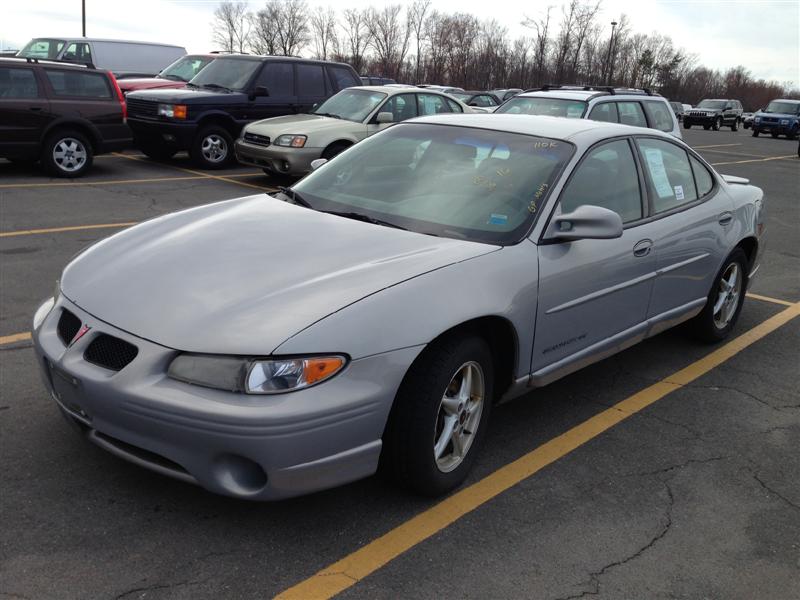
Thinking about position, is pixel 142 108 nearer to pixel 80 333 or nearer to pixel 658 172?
pixel 658 172

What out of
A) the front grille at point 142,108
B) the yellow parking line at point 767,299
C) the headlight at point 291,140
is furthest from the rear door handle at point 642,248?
the front grille at point 142,108

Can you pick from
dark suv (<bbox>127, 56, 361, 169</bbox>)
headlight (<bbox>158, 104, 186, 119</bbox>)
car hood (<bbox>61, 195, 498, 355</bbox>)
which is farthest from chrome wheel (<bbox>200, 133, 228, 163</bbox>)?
car hood (<bbox>61, 195, 498, 355</bbox>)

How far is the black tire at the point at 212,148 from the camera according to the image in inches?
495

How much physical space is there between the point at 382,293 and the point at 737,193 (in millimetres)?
3493

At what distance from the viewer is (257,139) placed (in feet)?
36.9

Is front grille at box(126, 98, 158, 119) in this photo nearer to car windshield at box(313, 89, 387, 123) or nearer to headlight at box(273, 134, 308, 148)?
car windshield at box(313, 89, 387, 123)

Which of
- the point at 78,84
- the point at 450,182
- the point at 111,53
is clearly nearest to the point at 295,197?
the point at 450,182

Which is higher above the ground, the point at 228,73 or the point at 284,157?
the point at 228,73

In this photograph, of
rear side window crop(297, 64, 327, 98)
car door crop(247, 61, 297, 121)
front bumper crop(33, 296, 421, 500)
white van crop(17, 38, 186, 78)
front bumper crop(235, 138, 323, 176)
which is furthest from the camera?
→ white van crop(17, 38, 186, 78)

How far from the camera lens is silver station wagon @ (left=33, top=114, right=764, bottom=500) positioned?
2.58m

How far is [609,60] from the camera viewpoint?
65312 millimetres

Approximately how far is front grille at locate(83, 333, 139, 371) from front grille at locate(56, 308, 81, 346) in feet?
0.55

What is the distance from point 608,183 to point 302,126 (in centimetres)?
771

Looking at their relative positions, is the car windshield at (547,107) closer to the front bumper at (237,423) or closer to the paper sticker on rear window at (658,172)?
the paper sticker on rear window at (658,172)
